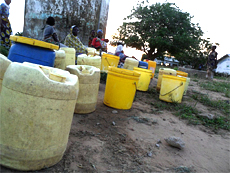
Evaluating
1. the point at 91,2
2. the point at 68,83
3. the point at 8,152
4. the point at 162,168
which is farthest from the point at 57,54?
the point at 91,2

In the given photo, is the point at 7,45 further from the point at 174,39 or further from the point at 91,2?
the point at 174,39

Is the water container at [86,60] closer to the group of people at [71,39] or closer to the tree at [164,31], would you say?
the group of people at [71,39]

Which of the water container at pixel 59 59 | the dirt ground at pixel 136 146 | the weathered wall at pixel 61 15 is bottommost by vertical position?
the dirt ground at pixel 136 146

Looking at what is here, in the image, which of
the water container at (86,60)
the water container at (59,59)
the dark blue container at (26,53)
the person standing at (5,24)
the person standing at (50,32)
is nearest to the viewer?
the dark blue container at (26,53)

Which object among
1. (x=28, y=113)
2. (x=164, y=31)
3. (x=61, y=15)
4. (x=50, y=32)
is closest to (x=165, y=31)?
(x=164, y=31)

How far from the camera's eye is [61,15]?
7.12 meters

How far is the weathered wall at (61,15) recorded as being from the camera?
22.8ft

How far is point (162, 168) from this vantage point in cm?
207

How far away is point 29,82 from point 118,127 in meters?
1.68

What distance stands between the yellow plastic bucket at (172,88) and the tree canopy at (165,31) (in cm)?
1451

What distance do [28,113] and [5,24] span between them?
206 inches

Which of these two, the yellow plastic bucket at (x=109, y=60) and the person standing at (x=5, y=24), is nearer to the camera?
the person standing at (x=5, y=24)

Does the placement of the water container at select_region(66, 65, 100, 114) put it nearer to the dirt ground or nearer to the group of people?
the dirt ground

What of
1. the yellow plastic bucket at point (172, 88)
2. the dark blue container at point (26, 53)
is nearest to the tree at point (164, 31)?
the yellow plastic bucket at point (172, 88)
